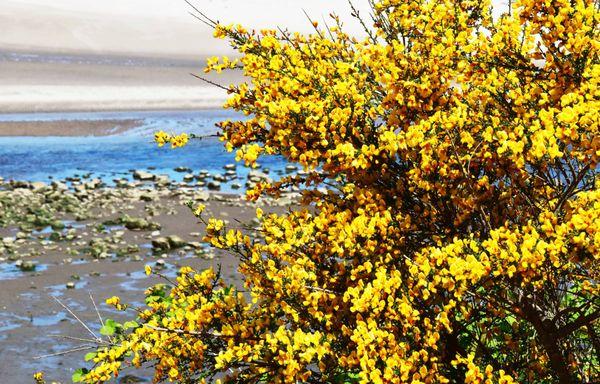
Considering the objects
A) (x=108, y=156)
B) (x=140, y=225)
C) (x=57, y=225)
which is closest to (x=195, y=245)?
(x=140, y=225)

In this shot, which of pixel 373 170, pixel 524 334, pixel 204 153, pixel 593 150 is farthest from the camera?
pixel 204 153

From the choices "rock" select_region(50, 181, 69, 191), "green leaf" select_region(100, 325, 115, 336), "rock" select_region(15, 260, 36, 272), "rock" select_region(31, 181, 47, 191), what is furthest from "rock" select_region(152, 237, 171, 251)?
"green leaf" select_region(100, 325, 115, 336)

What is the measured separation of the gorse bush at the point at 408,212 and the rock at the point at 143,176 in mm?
19253

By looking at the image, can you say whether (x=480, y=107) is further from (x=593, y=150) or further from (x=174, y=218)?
(x=174, y=218)

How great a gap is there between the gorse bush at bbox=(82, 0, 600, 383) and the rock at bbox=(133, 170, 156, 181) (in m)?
19.3

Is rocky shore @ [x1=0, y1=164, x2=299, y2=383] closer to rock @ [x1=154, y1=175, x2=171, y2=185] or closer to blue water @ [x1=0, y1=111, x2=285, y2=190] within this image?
rock @ [x1=154, y1=175, x2=171, y2=185]

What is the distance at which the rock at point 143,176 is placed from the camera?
25.9 metres

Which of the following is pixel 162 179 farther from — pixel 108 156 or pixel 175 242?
pixel 175 242

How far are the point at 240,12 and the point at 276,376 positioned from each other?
92735 millimetres

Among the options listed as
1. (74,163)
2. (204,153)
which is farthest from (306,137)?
(204,153)

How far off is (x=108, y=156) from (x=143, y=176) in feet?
20.5

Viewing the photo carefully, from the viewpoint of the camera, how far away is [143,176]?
2597 cm

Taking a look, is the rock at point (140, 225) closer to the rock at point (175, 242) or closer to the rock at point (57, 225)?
the rock at point (57, 225)

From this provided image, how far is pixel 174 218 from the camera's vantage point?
20219 mm
